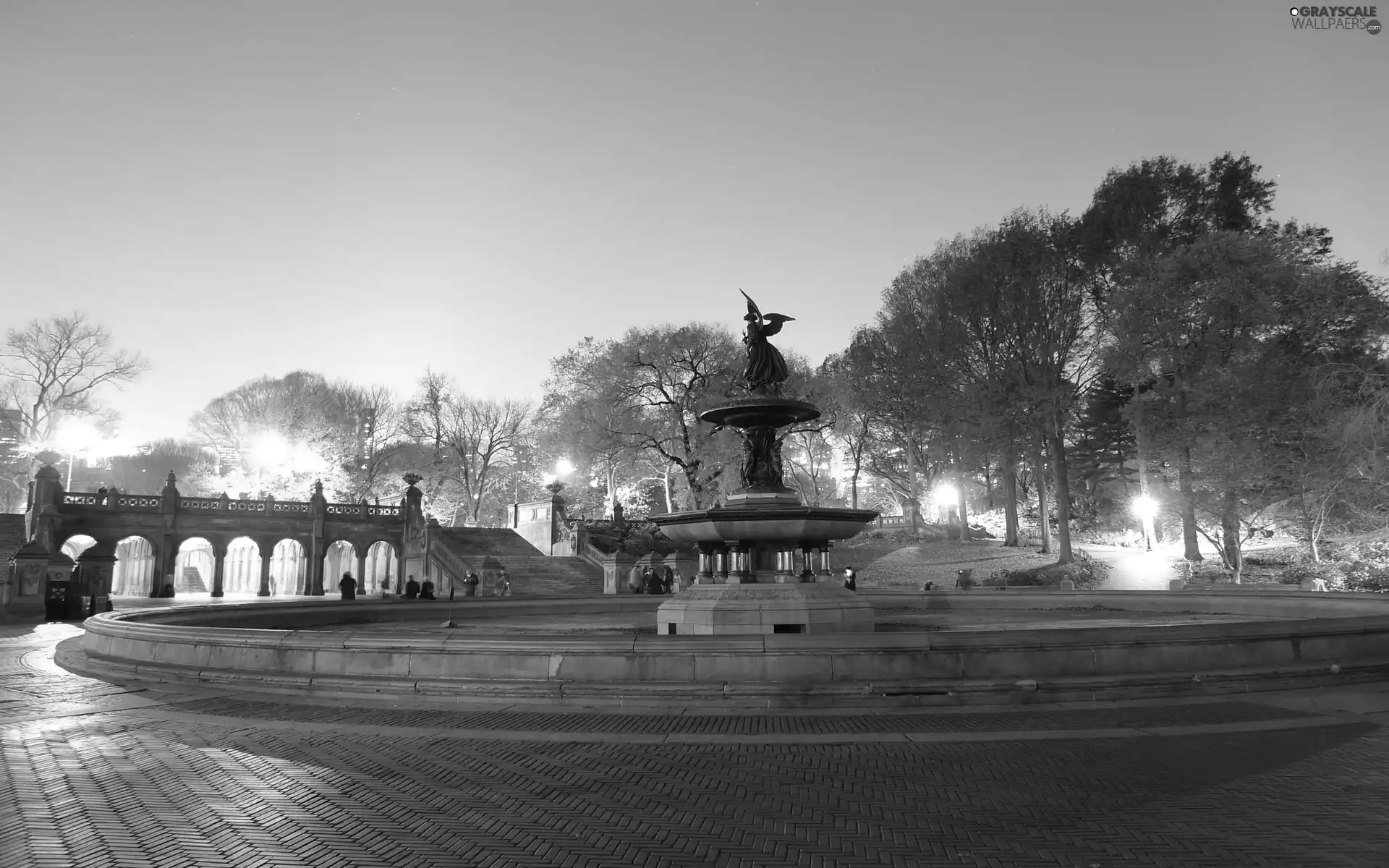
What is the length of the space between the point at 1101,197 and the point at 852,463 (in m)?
31.8

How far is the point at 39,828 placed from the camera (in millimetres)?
5480

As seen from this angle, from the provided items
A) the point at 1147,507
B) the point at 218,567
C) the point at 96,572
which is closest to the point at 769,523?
the point at 96,572

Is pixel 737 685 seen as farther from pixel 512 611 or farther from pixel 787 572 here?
pixel 512 611

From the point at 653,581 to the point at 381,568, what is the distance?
98.2ft

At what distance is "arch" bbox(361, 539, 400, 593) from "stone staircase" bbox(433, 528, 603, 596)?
12.0ft

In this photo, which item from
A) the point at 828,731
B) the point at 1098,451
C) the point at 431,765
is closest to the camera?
the point at 431,765

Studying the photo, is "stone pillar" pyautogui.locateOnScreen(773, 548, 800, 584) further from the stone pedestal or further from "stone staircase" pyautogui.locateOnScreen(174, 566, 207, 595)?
"stone staircase" pyautogui.locateOnScreen(174, 566, 207, 595)

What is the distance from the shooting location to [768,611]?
49.6 ft

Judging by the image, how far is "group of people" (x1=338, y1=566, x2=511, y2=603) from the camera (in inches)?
1120

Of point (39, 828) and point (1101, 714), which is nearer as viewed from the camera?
point (39, 828)

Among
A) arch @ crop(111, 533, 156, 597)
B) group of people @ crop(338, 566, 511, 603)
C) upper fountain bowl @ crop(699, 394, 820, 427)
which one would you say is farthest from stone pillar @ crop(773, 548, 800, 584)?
arch @ crop(111, 533, 156, 597)

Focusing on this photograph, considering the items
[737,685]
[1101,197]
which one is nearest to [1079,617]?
[737,685]

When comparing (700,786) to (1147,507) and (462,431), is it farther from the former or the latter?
(462,431)

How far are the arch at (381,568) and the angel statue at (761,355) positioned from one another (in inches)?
1568
